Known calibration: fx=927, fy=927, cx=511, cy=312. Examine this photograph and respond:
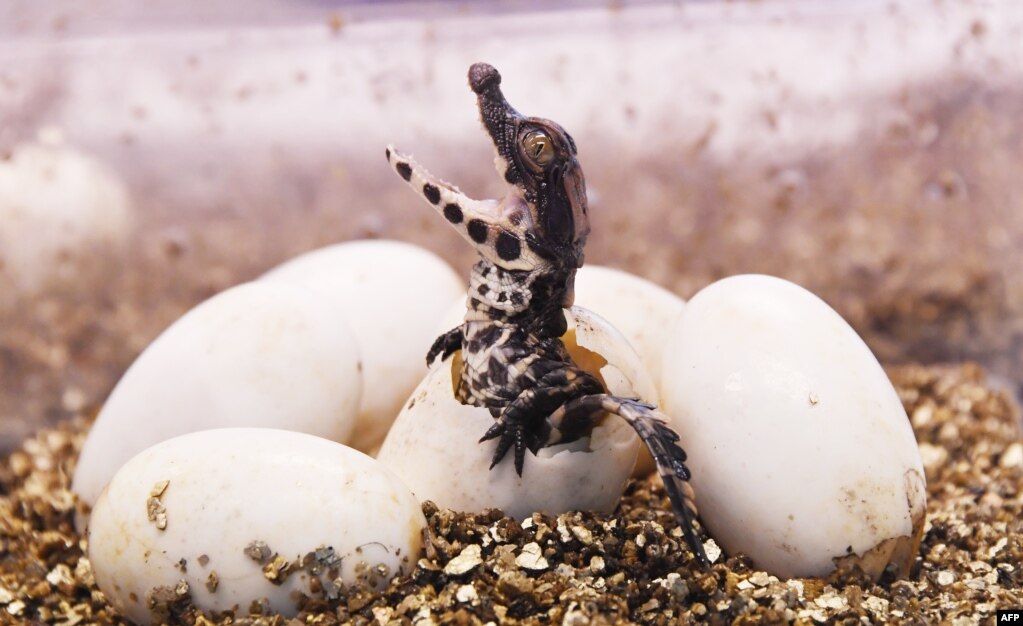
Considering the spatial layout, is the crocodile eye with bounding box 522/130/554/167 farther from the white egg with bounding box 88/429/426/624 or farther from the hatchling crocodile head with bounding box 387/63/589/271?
the white egg with bounding box 88/429/426/624

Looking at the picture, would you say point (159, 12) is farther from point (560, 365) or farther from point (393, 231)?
point (560, 365)

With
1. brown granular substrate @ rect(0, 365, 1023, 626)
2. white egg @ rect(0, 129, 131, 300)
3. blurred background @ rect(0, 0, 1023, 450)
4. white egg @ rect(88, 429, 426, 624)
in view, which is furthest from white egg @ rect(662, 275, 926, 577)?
white egg @ rect(0, 129, 131, 300)

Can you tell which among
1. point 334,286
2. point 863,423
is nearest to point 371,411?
point 334,286

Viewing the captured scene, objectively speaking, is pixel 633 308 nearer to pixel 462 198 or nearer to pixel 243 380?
pixel 462 198

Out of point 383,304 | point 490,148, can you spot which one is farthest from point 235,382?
point 490,148

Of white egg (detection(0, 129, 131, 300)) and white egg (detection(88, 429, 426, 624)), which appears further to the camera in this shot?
white egg (detection(0, 129, 131, 300))

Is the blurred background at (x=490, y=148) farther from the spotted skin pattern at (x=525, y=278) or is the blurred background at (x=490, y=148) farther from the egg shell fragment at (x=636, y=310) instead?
the spotted skin pattern at (x=525, y=278)

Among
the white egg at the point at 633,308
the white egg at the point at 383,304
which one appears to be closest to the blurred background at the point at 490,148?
the white egg at the point at 383,304
